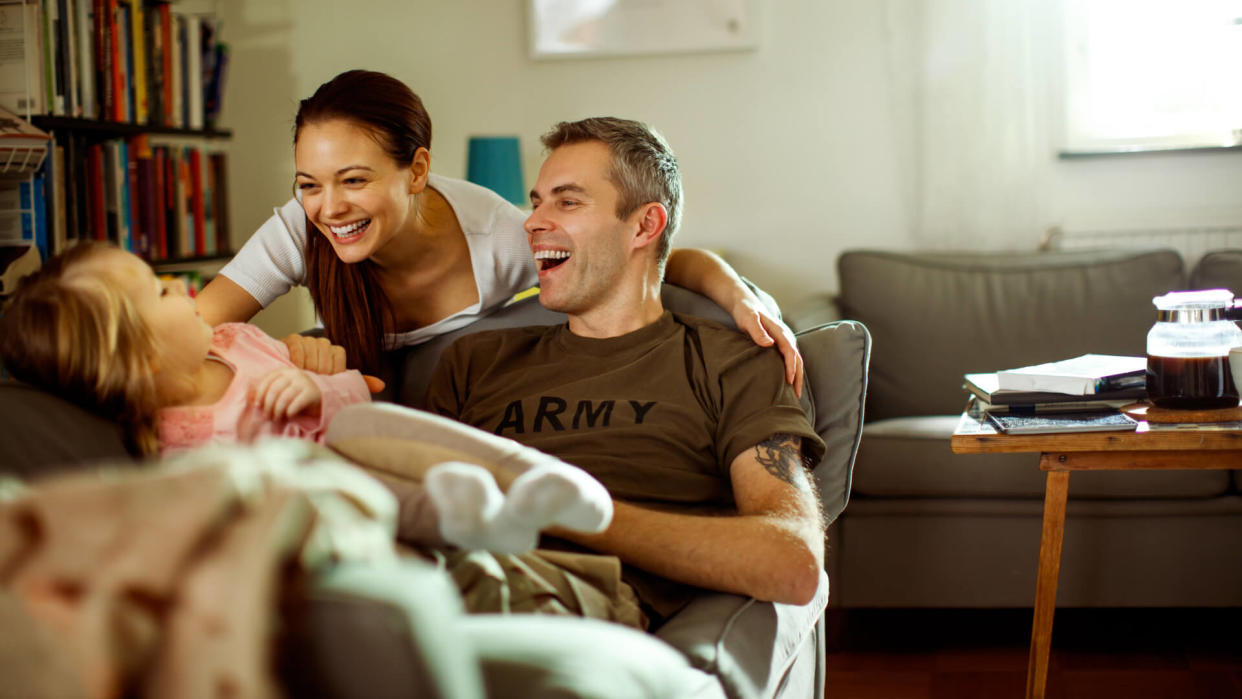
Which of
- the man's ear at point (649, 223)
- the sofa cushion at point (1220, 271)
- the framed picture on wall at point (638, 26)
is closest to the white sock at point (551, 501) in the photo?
the man's ear at point (649, 223)

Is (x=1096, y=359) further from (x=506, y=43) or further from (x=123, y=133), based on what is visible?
(x=123, y=133)

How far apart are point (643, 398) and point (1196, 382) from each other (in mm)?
894

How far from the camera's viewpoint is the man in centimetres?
121

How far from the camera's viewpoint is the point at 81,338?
3.73 feet

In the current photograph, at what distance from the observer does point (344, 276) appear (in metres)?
1.76

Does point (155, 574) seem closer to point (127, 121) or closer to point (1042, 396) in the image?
point (1042, 396)


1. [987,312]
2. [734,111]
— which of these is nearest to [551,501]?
[987,312]

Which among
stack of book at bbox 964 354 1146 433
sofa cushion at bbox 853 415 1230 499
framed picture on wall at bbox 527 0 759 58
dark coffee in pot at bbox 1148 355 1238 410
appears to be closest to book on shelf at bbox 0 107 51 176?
framed picture on wall at bbox 527 0 759 58

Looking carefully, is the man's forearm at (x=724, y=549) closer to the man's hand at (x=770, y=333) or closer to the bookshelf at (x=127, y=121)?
the man's hand at (x=770, y=333)

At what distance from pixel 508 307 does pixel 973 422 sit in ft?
2.71

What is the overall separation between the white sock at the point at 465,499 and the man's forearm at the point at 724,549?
326mm

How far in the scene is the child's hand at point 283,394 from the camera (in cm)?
130

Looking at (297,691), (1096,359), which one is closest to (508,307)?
(1096,359)

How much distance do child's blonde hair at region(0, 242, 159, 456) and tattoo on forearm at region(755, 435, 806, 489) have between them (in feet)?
Result: 2.48
